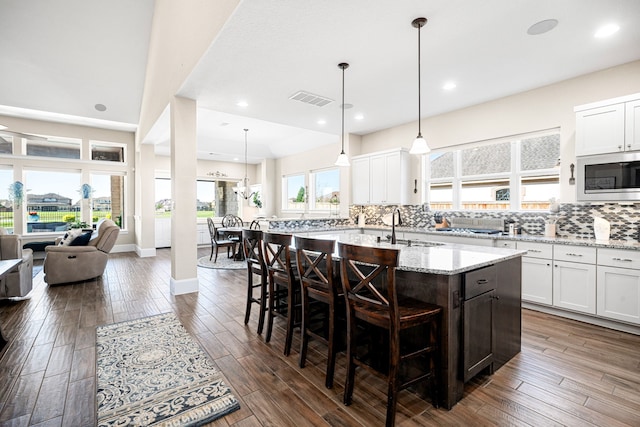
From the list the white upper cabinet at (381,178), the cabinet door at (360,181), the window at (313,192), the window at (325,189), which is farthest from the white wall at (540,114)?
the window at (313,192)

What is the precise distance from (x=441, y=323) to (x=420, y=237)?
3.18 m

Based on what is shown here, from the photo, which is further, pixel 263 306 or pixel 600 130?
pixel 600 130

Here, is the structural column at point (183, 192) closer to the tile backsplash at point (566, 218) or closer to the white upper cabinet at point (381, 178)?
the tile backsplash at point (566, 218)

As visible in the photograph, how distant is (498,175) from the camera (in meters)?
4.73

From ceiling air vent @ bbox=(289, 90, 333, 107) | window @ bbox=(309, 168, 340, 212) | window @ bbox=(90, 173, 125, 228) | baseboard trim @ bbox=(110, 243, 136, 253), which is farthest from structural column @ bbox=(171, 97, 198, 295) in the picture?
window @ bbox=(90, 173, 125, 228)

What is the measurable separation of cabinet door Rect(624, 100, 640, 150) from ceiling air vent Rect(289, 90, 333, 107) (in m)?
3.48

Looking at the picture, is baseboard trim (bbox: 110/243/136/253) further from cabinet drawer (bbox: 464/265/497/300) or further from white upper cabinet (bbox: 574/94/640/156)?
white upper cabinet (bbox: 574/94/640/156)

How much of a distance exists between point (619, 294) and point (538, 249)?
79 centimetres

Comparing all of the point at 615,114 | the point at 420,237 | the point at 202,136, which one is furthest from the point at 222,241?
the point at 615,114

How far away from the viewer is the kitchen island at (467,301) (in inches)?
74.4

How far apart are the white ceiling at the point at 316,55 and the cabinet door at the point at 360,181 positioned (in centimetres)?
75

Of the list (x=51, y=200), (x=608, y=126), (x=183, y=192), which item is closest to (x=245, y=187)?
(x=51, y=200)

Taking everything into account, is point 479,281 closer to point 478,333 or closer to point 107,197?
point 478,333

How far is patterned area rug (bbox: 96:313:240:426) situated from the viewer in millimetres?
1812
